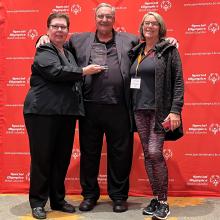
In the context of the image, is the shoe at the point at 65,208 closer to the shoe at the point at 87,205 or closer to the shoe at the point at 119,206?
the shoe at the point at 87,205

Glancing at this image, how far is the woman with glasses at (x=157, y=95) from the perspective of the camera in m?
2.62

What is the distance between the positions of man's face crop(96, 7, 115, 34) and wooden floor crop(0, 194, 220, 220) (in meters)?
1.32

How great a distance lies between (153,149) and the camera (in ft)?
8.79

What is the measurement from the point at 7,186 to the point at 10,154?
0.29 meters

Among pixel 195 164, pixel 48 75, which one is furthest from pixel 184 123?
pixel 48 75

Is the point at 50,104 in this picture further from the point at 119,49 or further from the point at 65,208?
the point at 65,208

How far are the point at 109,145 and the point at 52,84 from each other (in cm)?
64

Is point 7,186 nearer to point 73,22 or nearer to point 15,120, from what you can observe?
point 15,120

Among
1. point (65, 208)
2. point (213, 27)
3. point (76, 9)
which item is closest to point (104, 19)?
point (76, 9)

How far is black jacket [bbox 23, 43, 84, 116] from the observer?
2.62m

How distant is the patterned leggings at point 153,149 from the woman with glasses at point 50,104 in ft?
1.42

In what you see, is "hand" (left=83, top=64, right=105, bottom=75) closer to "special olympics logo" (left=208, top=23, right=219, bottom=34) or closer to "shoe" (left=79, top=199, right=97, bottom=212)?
"shoe" (left=79, top=199, right=97, bottom=212)

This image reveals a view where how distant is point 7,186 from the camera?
3566mm

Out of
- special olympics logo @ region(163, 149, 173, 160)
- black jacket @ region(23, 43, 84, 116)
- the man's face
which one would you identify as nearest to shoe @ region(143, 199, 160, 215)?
special olympics logo @ region(163, 149, 173, 160)
